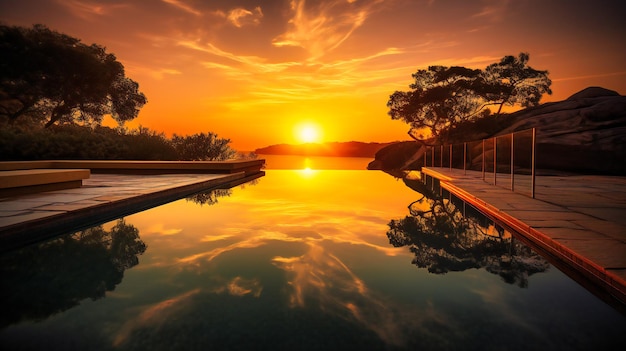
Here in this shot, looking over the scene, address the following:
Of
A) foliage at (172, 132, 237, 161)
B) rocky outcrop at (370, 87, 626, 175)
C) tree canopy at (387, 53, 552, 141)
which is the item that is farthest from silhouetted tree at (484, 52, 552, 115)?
foliage at (172, 132, 237, 161)

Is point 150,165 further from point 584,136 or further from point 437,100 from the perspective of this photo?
point 437,100

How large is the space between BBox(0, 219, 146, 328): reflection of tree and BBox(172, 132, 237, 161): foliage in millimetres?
14682

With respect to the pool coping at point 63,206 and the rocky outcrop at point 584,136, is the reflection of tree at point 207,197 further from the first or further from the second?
the rocky outcrop at point 584,136

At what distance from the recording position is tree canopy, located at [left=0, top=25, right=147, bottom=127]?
1961 centimetres

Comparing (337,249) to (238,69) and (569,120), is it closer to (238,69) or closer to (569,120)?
(238,69)

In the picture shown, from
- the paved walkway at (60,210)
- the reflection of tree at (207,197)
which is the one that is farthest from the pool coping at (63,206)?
the reflection of tree at (207,197)

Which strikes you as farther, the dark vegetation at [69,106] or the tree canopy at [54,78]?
the tree canopy at [54,78]

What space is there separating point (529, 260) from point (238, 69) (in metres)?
16.5

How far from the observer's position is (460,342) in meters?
2.02

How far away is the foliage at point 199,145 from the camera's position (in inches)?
738

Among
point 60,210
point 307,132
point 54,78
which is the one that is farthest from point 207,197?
point 307,132

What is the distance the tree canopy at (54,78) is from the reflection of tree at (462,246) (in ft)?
78.1

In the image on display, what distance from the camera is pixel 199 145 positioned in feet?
61.9

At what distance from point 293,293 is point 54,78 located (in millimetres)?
25172
